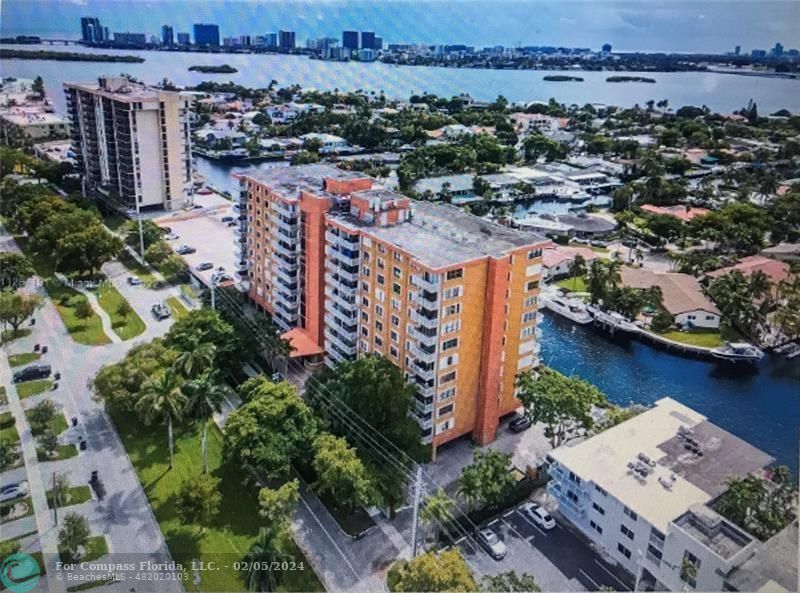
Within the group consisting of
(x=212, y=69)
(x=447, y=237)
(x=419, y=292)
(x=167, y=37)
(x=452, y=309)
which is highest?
(x=167, y=37)

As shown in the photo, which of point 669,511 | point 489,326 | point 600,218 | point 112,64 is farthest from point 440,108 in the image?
point 669,511

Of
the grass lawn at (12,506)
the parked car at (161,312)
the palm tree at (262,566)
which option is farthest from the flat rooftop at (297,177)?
the palm tree at (262,566)

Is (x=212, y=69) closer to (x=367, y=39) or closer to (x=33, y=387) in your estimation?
(x=367, y=39)

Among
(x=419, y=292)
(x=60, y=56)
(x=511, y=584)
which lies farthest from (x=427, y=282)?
(x=60, y=56)

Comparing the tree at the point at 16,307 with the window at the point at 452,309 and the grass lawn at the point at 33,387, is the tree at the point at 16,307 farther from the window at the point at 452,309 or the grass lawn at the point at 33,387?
the window at the point at 452,309

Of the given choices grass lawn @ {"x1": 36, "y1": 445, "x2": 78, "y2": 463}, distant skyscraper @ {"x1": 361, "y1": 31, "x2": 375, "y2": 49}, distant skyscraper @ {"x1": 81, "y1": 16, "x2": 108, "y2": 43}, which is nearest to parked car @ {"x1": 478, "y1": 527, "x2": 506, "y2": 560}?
grass lawn @ {"x1": 36, "y1": 445, "x2": 78, "y2": 463}

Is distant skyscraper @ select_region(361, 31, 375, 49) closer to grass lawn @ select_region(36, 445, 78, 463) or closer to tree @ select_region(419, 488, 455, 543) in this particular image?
grass lawn @ select_region(36, 445, 78, 463)
